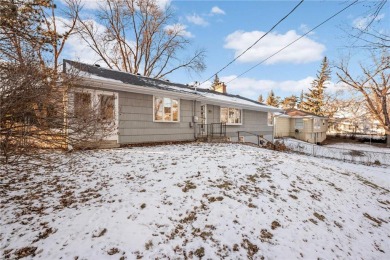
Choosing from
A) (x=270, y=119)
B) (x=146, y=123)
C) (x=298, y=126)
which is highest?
(x=270, y=119)

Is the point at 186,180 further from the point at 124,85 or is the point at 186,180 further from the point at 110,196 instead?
the point at 124,85

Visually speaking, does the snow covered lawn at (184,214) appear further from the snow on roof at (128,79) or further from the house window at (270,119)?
the house window at (270,119)

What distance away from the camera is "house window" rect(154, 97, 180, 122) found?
10.6 metres

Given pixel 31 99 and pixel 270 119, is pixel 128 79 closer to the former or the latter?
pixel 31 99

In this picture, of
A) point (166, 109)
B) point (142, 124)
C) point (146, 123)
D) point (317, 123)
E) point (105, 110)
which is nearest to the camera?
point (105, 110)

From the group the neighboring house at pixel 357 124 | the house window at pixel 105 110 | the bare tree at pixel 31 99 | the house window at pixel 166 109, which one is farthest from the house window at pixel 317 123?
the bare tree at pixel 31 99

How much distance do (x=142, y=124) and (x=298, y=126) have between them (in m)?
24.3

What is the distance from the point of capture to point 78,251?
259cm

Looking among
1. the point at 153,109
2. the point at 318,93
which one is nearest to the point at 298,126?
the point at 318,93

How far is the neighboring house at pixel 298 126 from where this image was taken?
25844 millimetres

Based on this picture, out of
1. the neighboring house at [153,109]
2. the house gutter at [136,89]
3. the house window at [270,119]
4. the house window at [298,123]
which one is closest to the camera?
the house gutter at [136,89]

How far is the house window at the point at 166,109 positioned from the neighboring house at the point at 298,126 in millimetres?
18165

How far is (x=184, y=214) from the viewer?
11.8 feet

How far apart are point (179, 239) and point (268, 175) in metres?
3.82
